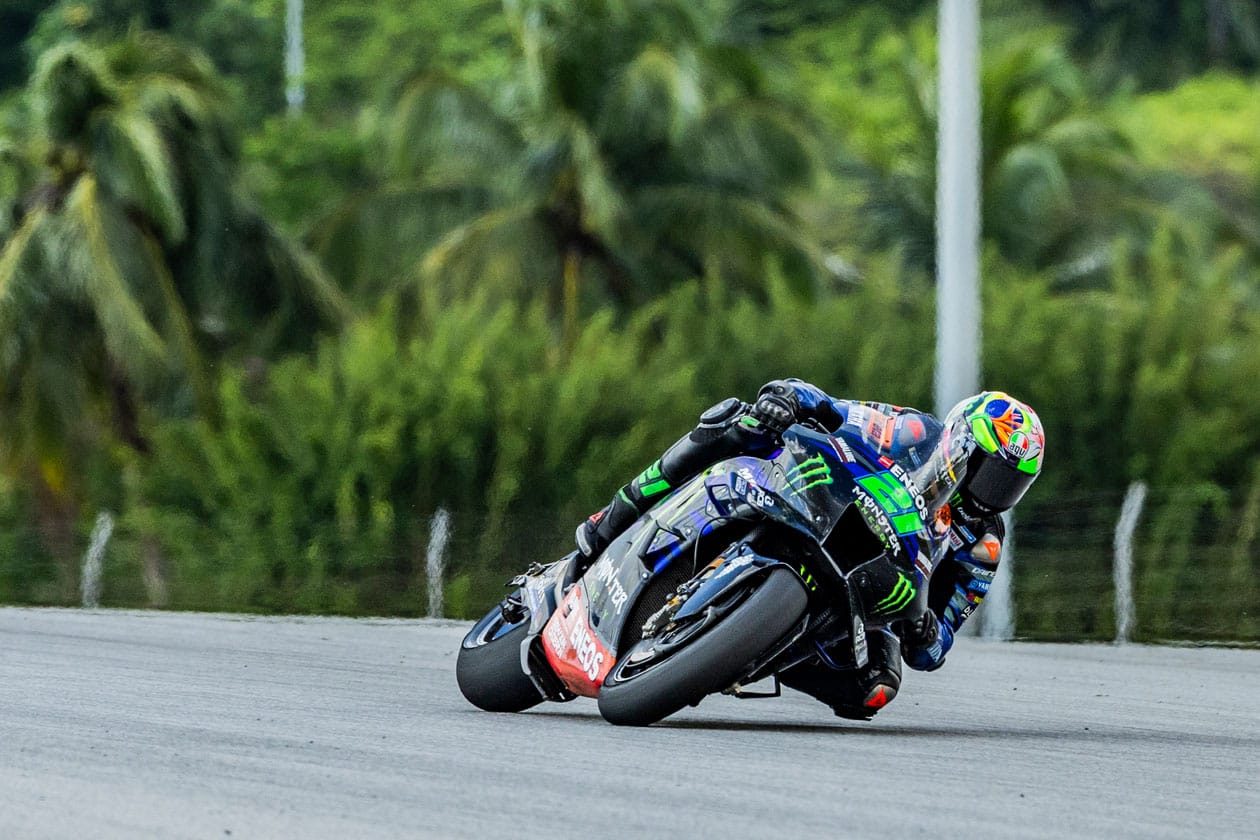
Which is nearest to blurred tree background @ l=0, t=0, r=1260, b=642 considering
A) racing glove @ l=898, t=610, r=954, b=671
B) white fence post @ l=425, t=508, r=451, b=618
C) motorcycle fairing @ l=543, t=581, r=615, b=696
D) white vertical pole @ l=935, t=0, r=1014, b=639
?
white fence post @ l=425, t=508, r=451, b=618

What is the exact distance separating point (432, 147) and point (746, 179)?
4.31 meters

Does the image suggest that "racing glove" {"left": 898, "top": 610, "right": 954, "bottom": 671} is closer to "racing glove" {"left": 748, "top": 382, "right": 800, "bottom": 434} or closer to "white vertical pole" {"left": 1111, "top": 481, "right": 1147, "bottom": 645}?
"racing glove" {"left": 748, "top": 382, "right": 800, "bottom": 434}

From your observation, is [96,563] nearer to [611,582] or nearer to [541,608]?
[541,608]

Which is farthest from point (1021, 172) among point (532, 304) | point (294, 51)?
point (294, 51)

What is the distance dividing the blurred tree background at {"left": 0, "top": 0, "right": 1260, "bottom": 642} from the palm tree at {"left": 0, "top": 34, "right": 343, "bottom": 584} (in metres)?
0.05

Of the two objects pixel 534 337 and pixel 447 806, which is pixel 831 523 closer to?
pixel 447 806

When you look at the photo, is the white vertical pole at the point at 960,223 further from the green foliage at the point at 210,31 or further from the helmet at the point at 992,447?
the green foliage at the point at 210,31

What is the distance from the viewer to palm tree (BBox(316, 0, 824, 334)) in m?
27.7

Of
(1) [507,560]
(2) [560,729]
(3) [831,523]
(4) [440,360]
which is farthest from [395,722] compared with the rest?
(4) [440,360]

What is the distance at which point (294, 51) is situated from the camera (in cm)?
4828

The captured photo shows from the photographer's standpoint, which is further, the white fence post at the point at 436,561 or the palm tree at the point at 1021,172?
the palm tree at the point at 1021,172

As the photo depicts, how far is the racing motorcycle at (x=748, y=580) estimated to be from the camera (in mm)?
6676

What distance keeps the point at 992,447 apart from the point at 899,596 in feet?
2.04

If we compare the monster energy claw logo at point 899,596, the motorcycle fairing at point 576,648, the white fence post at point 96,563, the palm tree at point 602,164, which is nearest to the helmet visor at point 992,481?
the monster energy claw logo at point 899,596
